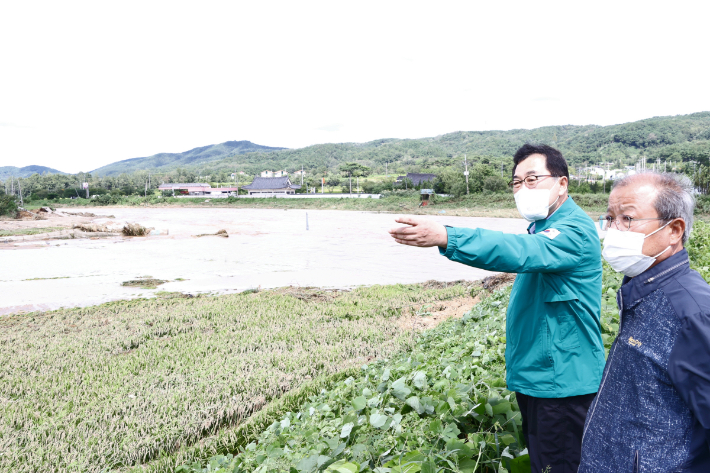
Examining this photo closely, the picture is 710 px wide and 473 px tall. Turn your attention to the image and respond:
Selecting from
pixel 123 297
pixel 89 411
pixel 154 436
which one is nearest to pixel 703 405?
pixel 154 436

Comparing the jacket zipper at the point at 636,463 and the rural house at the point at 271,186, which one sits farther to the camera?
the rural house at the point at 271,186

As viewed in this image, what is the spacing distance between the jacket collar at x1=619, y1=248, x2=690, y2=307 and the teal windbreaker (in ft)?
1.09

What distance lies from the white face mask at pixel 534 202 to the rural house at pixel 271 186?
297 feet

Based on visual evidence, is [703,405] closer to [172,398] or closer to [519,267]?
[519,267]

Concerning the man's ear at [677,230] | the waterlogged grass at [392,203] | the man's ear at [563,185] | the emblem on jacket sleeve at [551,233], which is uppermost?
the man's ear at [563,185]

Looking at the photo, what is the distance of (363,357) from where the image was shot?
230 inches

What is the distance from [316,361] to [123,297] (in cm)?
720

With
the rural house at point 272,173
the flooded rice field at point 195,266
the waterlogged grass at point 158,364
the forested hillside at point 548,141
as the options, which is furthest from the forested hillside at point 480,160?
the waterlogged grass at point 158,364

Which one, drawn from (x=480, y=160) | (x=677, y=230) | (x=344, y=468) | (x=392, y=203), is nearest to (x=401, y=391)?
(x=344, y=468)

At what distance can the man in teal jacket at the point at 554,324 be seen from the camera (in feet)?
5.54

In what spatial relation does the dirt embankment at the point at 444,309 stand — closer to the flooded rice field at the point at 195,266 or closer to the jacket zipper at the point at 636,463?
the flooded rice field at the point at 195,266

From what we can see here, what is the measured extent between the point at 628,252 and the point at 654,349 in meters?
0.33

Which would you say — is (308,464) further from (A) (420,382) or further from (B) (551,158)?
(B) (551,158)

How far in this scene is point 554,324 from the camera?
185cm
